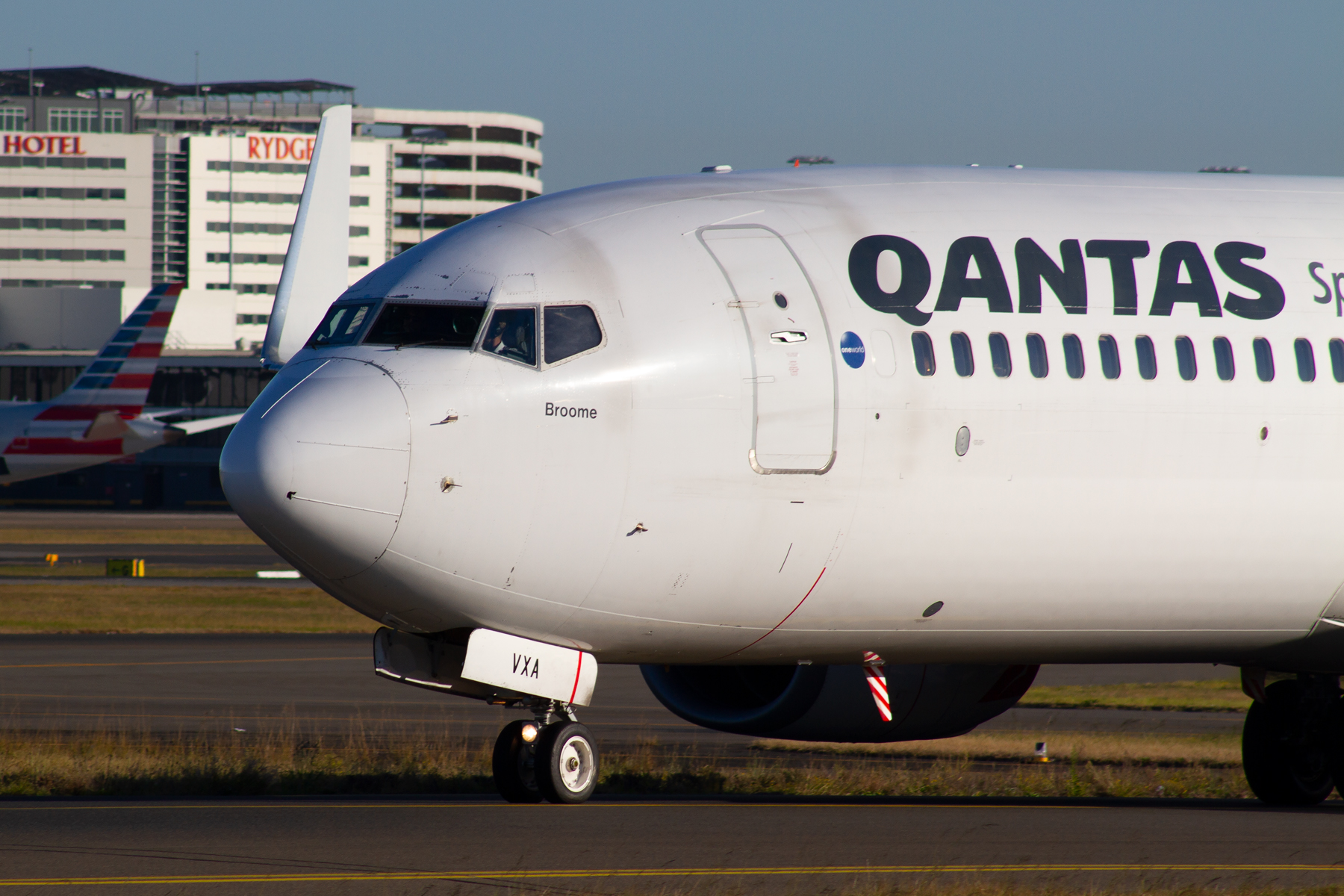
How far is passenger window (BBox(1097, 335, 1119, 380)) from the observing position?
49.7 feet

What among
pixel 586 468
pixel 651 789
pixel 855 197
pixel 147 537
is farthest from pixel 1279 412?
pixel 147 537

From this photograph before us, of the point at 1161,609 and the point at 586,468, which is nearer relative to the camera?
the point at 586,468

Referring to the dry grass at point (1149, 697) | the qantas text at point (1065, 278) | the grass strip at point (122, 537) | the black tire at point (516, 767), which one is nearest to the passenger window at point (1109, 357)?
the qantas text at point (1065, 278)

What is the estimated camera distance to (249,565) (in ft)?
207

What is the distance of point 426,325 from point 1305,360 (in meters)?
8.10

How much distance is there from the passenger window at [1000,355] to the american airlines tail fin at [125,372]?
75103 mm

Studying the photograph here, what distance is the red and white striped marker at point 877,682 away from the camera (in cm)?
1514

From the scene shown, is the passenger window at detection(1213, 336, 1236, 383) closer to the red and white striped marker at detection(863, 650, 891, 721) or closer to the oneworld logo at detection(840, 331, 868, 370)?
the oneworld logo at detection(840, 331, 868, 370)

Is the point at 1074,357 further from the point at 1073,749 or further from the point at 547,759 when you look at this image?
the point at 1073,749

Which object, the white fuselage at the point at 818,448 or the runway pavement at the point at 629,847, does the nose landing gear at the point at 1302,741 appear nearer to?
the runway pavement at the point at 629,847

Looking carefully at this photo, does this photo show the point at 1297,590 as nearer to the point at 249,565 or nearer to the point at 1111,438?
the point at 1111,438

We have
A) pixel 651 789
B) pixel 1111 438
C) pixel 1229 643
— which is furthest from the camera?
pixel 651 789

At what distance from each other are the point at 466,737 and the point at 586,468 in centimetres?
1226

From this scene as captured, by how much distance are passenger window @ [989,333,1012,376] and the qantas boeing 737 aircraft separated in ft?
0.07
